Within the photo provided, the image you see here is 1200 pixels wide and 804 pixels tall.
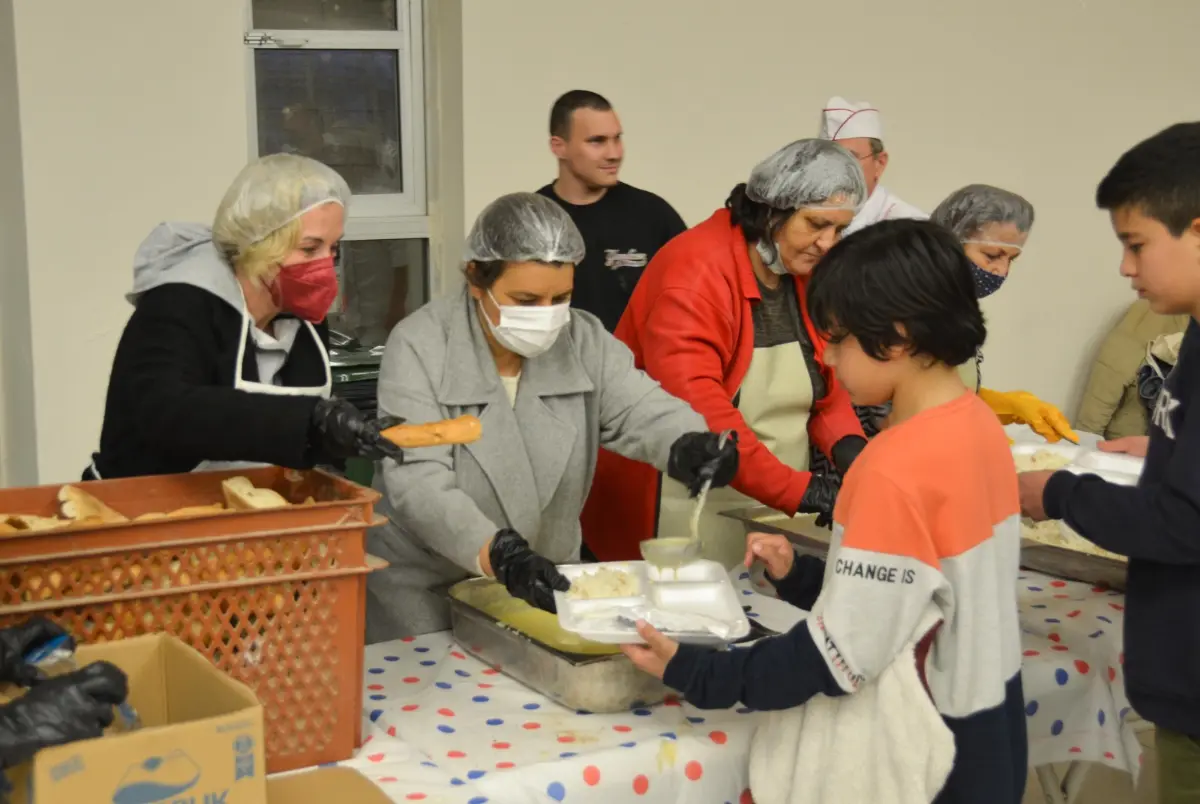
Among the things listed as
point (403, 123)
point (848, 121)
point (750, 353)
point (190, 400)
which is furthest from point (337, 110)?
point (190, 400)

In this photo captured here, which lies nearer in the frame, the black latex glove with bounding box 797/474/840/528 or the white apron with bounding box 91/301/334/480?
the white apron with bounding box 91/301/334/480

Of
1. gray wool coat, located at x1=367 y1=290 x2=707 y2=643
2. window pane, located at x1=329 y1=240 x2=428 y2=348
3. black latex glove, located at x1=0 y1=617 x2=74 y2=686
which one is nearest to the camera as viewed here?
black latex glove, located at x1=0 y1=617 x2=74 y2=686

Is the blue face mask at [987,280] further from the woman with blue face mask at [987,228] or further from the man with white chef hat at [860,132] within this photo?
the man with white chef hat at [860,132]

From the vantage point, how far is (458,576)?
2.27m

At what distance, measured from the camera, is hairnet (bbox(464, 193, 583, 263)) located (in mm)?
2211

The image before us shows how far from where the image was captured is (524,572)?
6.14ft

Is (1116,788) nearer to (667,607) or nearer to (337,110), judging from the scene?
(667,607)

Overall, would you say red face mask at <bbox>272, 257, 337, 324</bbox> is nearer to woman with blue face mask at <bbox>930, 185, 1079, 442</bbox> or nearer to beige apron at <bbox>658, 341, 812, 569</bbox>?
beige apron at <bbox>658, 341, 812, 569</bbox>

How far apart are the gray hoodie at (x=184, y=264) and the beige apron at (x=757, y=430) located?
1.03 m

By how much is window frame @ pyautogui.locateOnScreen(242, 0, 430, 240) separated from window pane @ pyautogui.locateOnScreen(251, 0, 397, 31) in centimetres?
3

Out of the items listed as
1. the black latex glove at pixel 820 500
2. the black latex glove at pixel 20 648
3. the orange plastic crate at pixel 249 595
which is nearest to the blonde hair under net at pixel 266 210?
the orange plastic crate at pixel 249 595

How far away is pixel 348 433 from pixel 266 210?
1.63 feet

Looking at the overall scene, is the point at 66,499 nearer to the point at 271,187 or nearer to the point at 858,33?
the point at 271,187

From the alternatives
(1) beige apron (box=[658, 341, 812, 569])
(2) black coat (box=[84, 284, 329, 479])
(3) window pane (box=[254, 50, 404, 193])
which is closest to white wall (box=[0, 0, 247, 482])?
(3) window pane (box=[254, 50, 404, 193])
